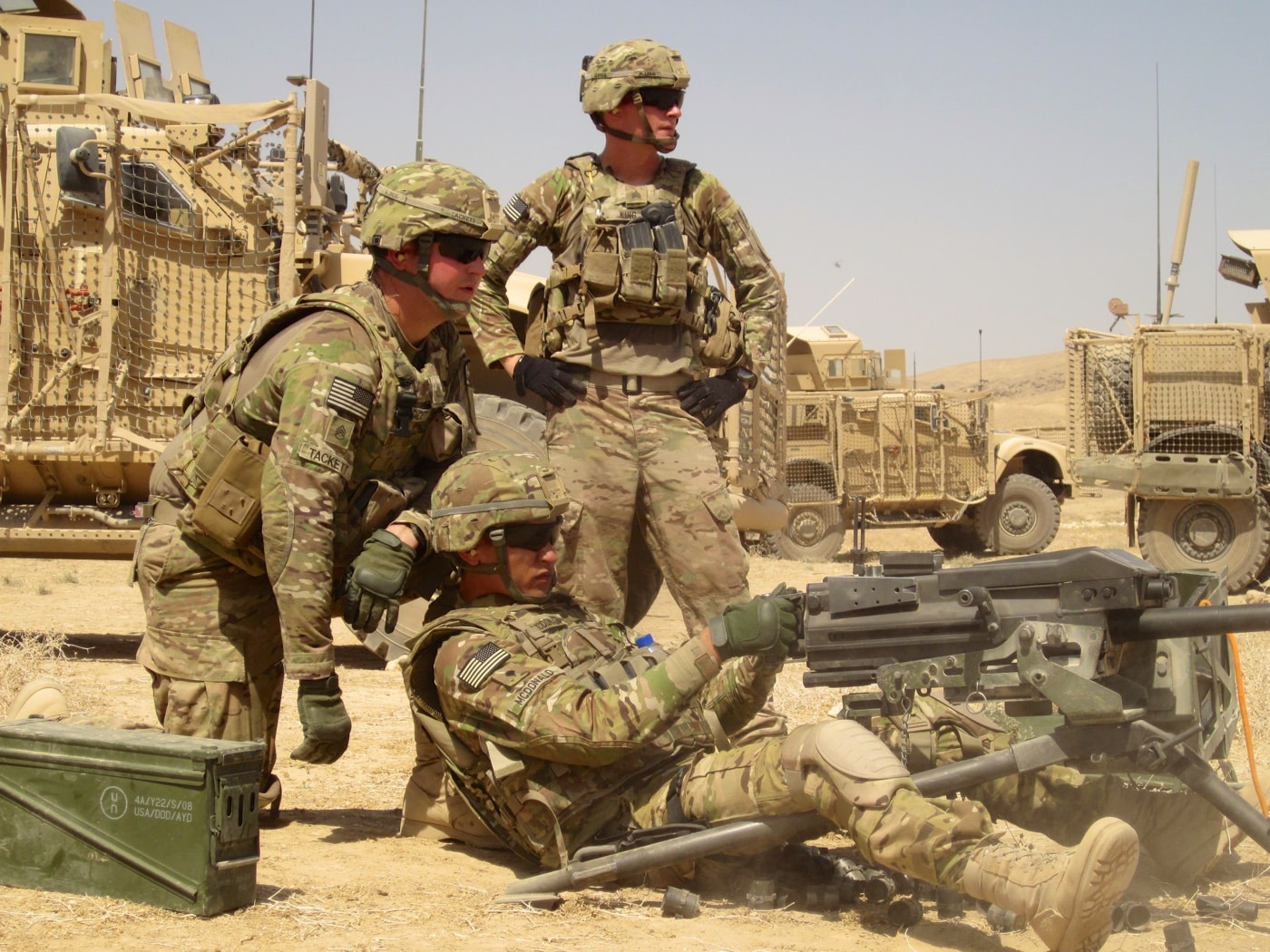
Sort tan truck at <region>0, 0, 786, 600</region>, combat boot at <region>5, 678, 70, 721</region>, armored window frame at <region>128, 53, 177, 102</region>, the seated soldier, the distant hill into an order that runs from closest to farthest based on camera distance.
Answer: the seated soldier < combat boot at <region>5, 678, 70, 721</region> < tan truck at <region>0, 0, 786, 600</region> < armored window frame at <region>128, 53, 177, 102</region> < the distant hill

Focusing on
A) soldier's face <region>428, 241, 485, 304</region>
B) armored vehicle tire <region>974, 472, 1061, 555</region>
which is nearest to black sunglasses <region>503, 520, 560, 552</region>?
soldier's face <region>428, 241, 485, 304</region>

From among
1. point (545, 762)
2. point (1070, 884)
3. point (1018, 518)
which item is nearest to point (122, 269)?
point (545, 762)

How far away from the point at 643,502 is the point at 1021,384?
61964 millimetres

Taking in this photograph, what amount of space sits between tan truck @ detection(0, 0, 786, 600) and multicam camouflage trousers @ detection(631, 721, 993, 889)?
3.88 metres

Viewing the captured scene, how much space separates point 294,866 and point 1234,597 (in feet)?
34.6

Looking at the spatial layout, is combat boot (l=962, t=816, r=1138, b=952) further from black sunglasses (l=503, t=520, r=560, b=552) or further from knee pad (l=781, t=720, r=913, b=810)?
black sunglasses (l=503, t=520, r=560, b=552)

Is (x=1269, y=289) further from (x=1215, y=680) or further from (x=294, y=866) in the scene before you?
(x=294, y=866)

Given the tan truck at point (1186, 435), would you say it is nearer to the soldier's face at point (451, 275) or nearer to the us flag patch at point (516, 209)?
the us flag patch at point (516, 209)

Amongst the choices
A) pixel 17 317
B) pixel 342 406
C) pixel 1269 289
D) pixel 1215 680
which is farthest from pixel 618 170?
pixel 1269 289

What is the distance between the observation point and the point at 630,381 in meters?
4.92

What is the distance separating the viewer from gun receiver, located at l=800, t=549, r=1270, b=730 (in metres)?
3.35

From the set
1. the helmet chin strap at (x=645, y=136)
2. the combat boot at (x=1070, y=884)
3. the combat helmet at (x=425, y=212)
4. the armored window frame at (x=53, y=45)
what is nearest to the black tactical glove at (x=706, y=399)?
the helmet chin strap at (x=645, y=136)

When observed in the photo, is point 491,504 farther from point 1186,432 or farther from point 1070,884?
point 1186,432

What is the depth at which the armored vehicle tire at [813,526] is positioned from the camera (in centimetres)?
1609
